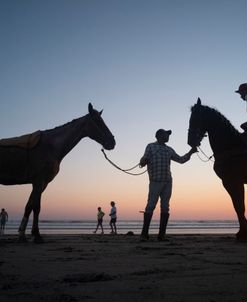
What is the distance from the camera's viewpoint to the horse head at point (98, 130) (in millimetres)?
9742

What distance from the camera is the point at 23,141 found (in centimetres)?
864

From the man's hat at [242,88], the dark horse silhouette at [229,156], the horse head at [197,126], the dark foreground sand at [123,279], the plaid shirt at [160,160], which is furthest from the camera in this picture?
the horse head at [197,126]

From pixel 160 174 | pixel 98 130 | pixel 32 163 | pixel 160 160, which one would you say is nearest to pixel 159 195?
pixel 160 174

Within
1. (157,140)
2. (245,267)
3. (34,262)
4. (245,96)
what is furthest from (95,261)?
(245,96)

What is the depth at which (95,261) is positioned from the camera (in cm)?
464

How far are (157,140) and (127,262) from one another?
17.5ft

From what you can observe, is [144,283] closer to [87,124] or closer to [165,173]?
[165,173]

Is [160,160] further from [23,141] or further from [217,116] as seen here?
[23,141]

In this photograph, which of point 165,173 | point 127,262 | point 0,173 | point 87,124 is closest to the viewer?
point 127,262

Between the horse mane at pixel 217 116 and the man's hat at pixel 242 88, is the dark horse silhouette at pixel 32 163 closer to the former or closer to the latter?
the horse mane at pixel 217 116

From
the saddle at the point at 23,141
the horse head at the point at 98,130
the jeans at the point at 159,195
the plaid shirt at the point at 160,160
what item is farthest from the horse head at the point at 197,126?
the saddle at the point at 23,141

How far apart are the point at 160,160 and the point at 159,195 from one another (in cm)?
81

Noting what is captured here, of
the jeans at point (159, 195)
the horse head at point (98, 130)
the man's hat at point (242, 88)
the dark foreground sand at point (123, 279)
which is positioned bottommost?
the dark foreground sand at point (123, 279)

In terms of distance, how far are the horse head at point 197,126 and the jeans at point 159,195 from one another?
120 cm
